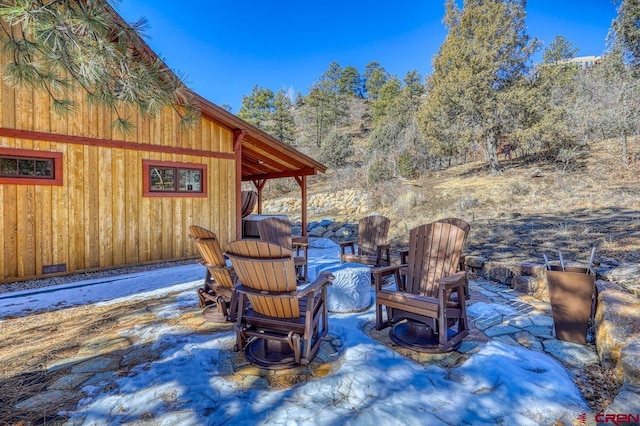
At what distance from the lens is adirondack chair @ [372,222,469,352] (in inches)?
104

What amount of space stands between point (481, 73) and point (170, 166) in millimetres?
11314

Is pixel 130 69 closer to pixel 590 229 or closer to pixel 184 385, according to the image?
pixel 184 385

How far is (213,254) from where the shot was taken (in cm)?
316

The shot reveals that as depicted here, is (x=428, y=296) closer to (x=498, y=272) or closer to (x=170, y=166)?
(x=498, y=272)

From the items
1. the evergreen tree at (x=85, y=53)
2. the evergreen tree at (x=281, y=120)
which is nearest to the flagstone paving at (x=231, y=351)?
the evergreen tree at (x=85, y=53)

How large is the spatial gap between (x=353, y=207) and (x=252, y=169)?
4564 millimetres

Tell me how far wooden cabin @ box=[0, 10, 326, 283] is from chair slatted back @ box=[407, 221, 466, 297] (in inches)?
169

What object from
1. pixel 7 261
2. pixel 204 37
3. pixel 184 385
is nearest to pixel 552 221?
pixel 184 385

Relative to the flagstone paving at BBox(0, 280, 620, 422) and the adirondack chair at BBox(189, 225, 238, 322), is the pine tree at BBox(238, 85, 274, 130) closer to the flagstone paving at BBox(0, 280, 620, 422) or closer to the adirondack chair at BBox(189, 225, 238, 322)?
the adirondack chair at BBox(189, 225, 238, 322)

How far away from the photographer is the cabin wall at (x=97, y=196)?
4.82 m

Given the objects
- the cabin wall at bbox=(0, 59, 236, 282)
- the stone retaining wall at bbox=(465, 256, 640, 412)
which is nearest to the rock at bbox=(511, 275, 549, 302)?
the stone retaining wall at bbox=(465, 256, 640, 412)

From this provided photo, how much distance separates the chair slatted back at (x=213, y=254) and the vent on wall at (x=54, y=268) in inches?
138

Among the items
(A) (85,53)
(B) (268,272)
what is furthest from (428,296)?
(A) (85,53)

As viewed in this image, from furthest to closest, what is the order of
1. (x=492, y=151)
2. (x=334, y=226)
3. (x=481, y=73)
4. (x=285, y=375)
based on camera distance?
(x=492, y=151), (x=481, y=73), (x=334, y=226), (x=285, y=375)
